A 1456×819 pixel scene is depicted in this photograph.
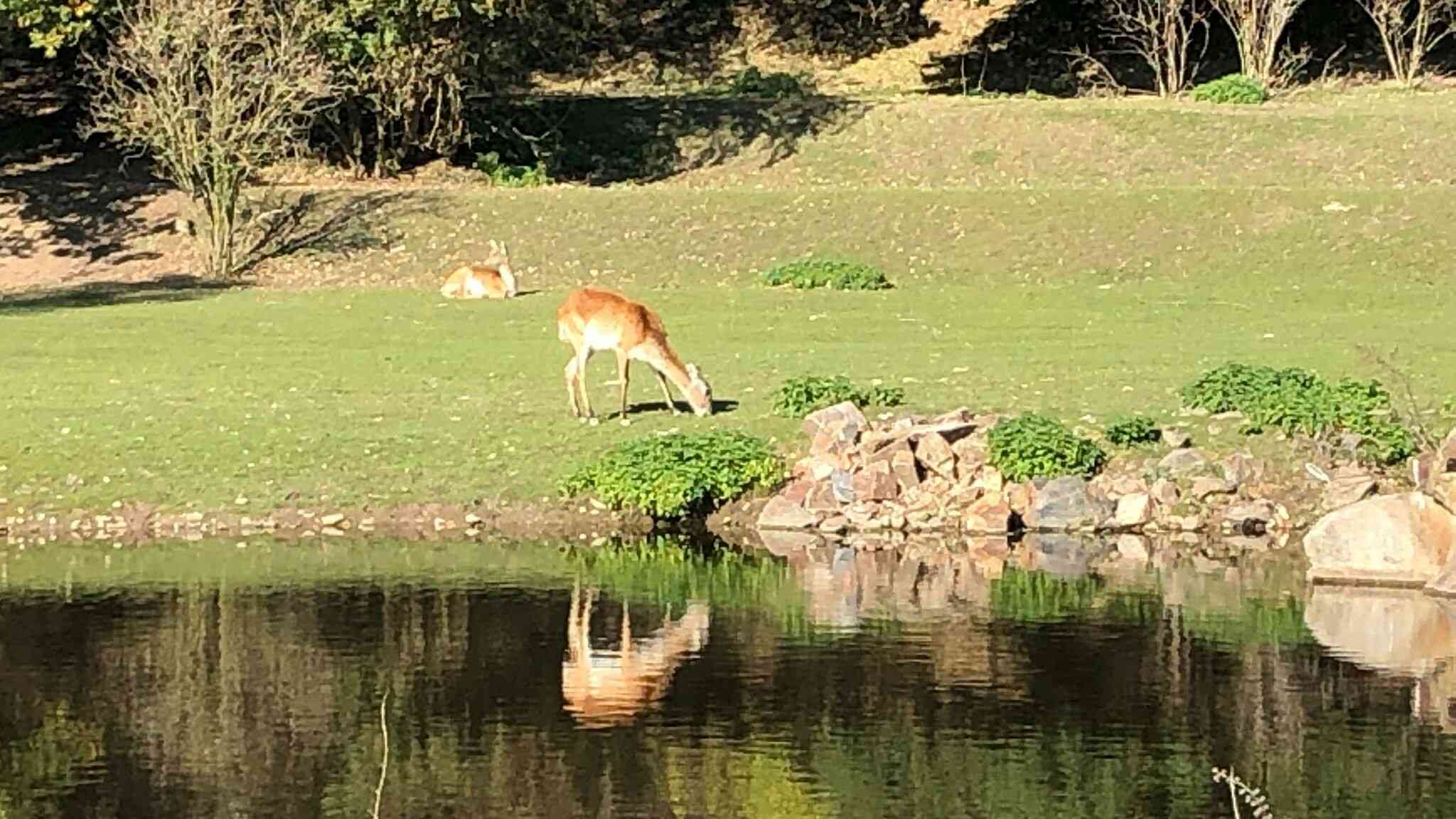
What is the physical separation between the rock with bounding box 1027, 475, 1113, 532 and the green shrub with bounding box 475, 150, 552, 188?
1038 inches

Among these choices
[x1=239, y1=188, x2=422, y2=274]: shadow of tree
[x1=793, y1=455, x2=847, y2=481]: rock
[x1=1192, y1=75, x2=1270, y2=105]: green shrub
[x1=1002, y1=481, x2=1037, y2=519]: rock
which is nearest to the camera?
[x1=1002, y1=481, x2=1037, y2=519]: rock

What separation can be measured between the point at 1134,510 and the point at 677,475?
3.90 meters

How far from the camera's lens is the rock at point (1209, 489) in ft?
70.9

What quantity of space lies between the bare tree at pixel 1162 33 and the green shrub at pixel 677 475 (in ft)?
112

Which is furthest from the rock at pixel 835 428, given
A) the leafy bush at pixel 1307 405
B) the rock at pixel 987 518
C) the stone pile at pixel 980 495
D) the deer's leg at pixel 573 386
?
the leafy bush at pixel 1307 405

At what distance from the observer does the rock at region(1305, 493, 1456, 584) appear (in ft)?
61.6

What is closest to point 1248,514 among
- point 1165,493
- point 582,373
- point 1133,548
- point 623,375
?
point 1165,493

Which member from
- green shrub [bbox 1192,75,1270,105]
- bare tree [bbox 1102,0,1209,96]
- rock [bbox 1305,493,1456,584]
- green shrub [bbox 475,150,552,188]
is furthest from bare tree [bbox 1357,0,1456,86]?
rock [bbox 1305,493,1456,584]

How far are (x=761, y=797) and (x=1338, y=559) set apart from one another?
784 centimetres

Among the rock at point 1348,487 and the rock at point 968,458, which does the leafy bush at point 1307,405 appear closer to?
the rock at point 1348,487

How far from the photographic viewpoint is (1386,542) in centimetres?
1892

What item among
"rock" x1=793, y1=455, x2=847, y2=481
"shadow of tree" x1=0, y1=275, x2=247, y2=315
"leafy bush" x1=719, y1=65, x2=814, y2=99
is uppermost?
"leafy bush" x1=719, y1=65, x2=814, y2=99

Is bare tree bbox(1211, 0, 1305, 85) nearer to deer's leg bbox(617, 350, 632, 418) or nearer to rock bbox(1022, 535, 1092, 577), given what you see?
deer's leg bbox(617, 350, 632, 418)

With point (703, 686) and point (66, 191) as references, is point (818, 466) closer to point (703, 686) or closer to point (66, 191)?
point (703, 686)
